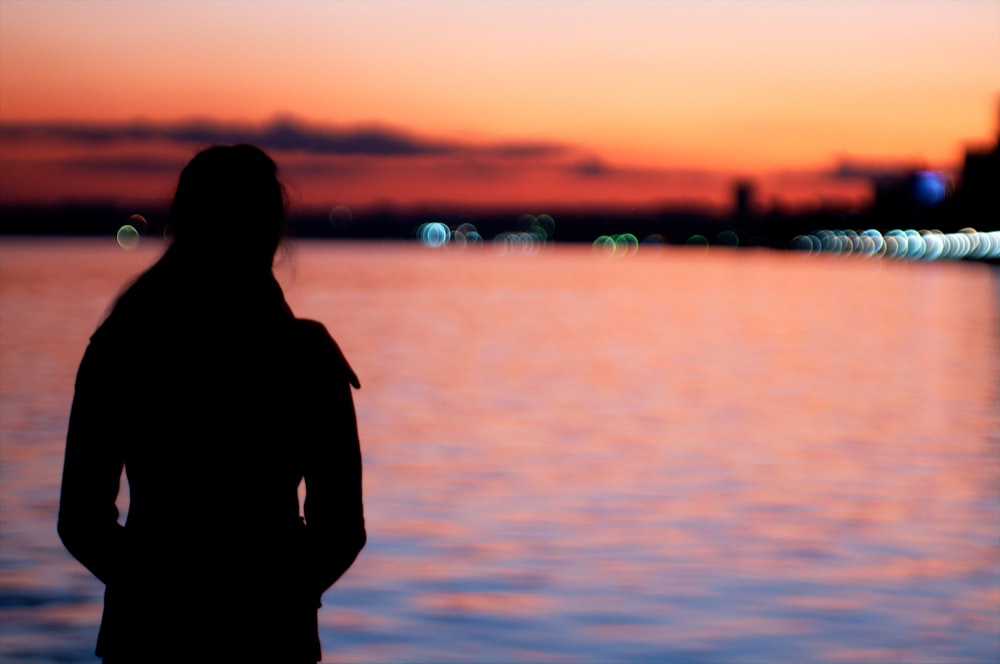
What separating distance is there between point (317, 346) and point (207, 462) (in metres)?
0.34

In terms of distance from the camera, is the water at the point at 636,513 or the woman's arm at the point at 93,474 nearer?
the woman's arm at the point at 93,474

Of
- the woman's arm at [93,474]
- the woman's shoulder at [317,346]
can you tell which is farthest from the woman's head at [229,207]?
the woman's arm at [93,474]

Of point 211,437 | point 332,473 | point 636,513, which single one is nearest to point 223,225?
point 211,437

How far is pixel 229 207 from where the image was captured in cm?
346

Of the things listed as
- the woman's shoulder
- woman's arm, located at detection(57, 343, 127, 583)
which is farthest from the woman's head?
woman's arm, located at detection(57, 343, 127, 583)

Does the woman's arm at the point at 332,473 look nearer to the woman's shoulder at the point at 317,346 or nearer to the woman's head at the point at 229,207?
the woman's shoulder at the point at 317,346

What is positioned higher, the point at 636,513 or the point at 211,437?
the point at 211,437

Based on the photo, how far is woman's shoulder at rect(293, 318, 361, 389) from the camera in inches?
134

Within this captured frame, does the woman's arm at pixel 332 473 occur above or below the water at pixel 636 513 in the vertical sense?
above

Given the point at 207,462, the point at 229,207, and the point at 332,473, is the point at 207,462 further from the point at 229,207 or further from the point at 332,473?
the point at 229,207

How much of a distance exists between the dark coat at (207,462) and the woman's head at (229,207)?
0.06m

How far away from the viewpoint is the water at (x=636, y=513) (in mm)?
9641

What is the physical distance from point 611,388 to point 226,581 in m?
27.3

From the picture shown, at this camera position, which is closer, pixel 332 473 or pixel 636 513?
pixel 332 473
